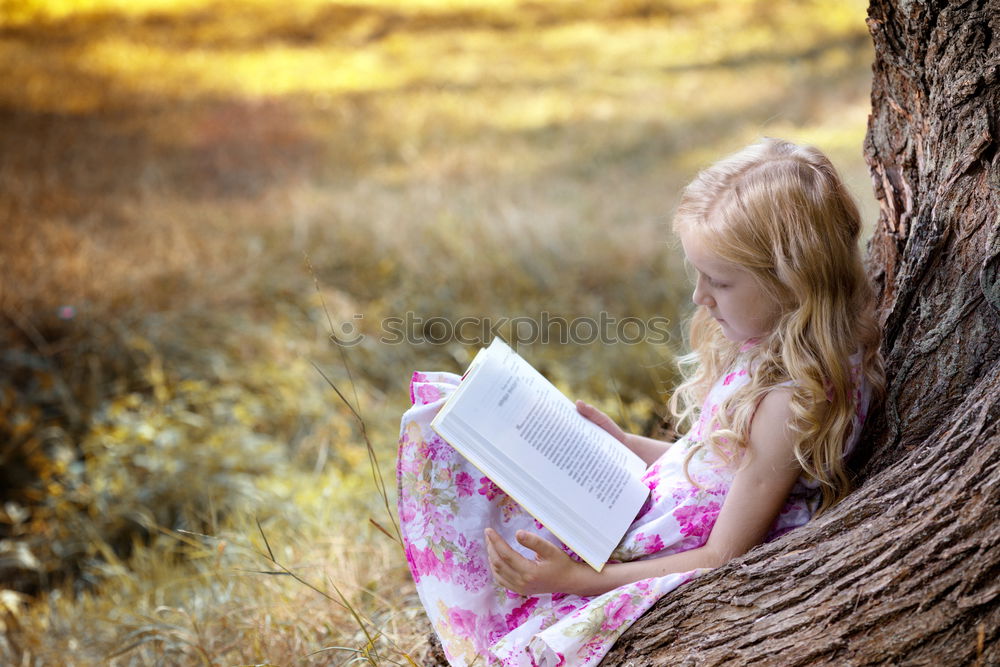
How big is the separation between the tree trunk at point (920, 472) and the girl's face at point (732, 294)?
0.23m

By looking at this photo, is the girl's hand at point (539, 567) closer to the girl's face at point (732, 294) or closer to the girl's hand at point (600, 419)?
the girl's hand at point (600, 419)

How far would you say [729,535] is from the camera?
1629 mm

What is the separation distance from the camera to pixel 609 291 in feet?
16.5

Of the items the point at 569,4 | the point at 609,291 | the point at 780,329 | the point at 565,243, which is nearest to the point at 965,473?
the point at 780,329

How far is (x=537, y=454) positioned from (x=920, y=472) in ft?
2.15

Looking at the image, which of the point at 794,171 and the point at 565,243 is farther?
the point at 565,243

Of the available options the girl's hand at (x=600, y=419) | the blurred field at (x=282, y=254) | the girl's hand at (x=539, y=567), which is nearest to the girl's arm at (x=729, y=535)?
the girl's hand at (x=539, y=567)

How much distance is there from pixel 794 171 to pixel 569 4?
7.90 m

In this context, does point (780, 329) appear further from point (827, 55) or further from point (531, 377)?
point (827, 55)

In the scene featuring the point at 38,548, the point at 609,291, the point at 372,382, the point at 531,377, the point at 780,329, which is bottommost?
the point at 38,548

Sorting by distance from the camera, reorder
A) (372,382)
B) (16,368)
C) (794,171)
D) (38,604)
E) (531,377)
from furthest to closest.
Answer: (372,382)
(16,368)
(38,604)
(531,377)
(794,171)

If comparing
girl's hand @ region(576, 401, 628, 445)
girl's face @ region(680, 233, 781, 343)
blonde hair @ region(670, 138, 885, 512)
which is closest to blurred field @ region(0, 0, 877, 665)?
blonde hair @ region(670, 138, 885, 512)

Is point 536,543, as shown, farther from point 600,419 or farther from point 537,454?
point 600,419

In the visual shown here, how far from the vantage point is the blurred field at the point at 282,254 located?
282 centimetres
